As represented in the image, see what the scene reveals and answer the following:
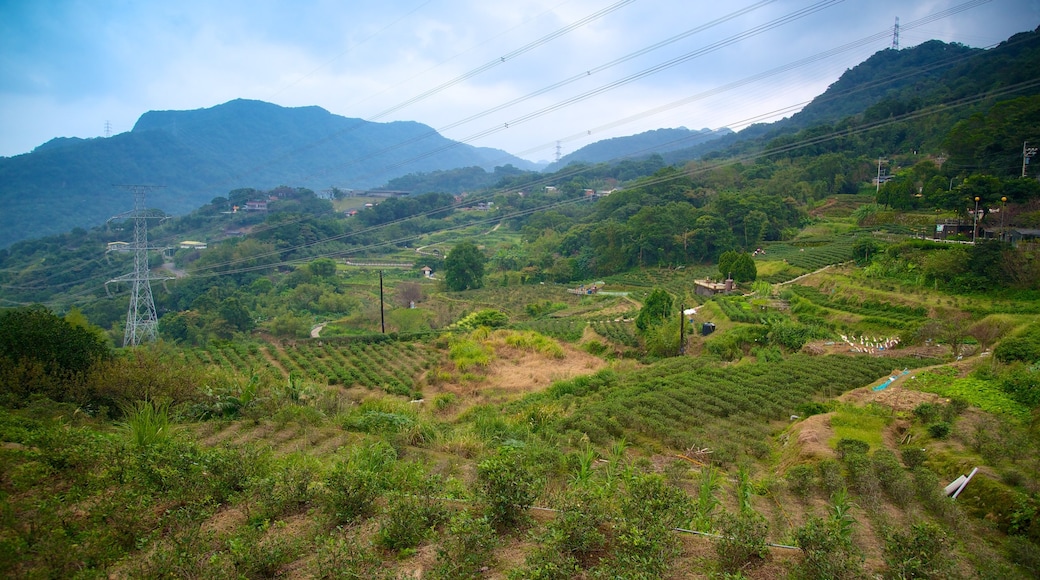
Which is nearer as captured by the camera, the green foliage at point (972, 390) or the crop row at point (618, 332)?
the green foliage at point (972, 390)

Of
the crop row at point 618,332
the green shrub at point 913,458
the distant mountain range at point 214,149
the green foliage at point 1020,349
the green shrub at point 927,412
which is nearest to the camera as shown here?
the green shrub at point 913,458

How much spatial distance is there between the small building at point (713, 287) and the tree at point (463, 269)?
25947 mm

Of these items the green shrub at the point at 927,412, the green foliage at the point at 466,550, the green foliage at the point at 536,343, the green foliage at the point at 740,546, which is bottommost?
the green foliage at the point at 536,343

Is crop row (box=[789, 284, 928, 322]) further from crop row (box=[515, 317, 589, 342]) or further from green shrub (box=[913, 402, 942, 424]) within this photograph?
green shrub (box=[913, 402, 942, 424])

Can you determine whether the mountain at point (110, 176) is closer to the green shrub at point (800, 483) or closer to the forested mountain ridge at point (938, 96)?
the forested mountain ridge at point (938, 96)

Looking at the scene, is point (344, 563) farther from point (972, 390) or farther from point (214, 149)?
point (214, 149)

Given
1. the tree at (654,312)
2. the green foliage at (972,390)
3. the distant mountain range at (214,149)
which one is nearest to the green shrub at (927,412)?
→ the green foliage at (972,390)

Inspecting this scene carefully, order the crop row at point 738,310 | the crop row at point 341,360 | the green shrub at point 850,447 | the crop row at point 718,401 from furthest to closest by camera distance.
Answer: the crop row at point 738,310, the crop row at point 341,360, the crop row at point 718,401, the green shrub at point 850,447

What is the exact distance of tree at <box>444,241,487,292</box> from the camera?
195 feet

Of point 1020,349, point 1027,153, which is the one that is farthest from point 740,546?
point 1027,153

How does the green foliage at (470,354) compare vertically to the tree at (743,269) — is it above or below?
below

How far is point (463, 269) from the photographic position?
195 feet

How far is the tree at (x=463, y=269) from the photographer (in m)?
59.3

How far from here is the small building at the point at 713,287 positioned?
38562mm
